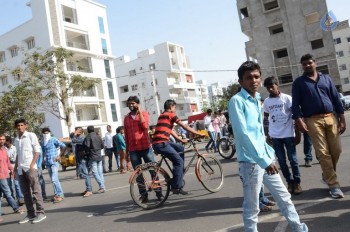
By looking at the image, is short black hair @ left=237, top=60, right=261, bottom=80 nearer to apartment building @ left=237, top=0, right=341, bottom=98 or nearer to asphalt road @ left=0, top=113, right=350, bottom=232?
asphalt road @ left=0, top=113, right=350, bottom=232

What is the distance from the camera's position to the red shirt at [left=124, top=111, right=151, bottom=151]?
660 cm

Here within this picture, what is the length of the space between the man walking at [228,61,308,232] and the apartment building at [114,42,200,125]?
5626 centimetres

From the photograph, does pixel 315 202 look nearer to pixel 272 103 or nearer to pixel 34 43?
pixel 272 103

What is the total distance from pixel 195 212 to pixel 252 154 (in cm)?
248

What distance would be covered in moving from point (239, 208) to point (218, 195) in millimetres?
1109

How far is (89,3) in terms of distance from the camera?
139ft

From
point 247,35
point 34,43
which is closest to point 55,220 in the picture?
point 34,43

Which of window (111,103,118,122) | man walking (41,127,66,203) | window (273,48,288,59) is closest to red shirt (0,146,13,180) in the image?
man walking (41,127,66,203)

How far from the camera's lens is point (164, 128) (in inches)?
247

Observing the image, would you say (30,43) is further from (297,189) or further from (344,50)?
(344,50)

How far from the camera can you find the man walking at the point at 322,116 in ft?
16.3

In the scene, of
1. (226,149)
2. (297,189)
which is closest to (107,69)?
(226,149)

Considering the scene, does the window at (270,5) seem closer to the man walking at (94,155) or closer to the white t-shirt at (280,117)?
the man walking at (94,155)

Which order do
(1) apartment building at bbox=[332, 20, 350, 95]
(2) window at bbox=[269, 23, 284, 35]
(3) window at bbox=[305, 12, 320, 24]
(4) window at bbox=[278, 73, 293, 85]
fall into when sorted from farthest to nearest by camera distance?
(1) apartment building at bbox=[332, 20, 350, 95], (2) window at bbox=[269, 23, 284, 35], (4) window at bbox=[278, 73, 293, 85], (3) window at bbox=[305, 12, 320, 24]
